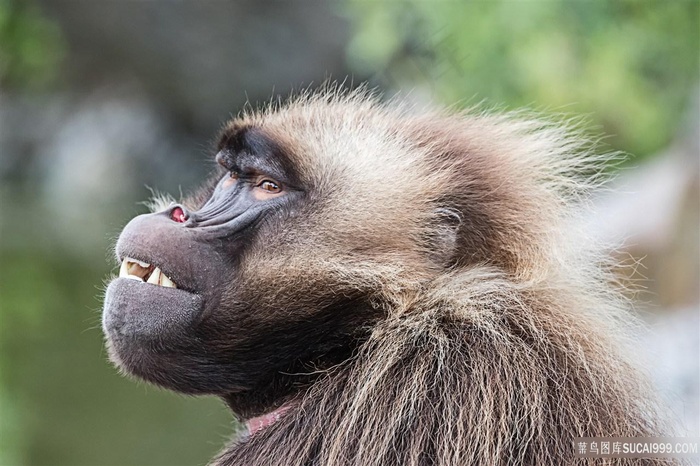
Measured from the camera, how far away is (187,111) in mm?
23312

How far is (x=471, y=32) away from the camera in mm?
6129

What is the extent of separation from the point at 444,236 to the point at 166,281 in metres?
0.82

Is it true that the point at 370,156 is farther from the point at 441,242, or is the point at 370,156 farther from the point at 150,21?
the point at 150,21

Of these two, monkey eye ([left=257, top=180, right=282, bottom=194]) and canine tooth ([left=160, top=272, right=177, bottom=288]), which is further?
monkey eye ([left=257, top=180, right=282, bottom=194])

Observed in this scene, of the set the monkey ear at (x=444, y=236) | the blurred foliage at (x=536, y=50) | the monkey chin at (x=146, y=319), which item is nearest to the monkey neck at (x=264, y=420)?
the monkey chin at (x=146, y=319)

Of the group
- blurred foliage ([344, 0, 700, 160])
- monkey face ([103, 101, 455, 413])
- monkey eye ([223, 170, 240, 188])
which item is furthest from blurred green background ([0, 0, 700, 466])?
monkey face ([103, 101, 455, 413])

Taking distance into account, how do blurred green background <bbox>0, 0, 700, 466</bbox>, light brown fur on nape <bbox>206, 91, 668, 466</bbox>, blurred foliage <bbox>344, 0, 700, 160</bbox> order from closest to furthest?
light brown fur on nape <bbox>206, 91, 668, 466</bbox> → blurred foliage <bbox>344, 0, 700, 160</bbox> → blurred green background <bbox>0, 0, 700, 466</bbox>

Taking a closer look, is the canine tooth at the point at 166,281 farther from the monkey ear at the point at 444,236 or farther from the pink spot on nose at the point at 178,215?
the monkey ear at the point at 444,236

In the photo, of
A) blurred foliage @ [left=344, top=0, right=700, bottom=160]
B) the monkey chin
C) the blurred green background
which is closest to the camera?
the monkey chin

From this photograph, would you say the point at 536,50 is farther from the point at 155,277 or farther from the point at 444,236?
the point at 155,277

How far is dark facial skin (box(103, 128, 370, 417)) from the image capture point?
8.26 ft

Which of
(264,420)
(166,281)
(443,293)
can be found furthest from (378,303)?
(166,281)

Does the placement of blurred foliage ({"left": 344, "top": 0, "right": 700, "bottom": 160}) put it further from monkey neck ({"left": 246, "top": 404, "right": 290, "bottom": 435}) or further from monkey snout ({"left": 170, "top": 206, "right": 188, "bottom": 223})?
monkey neck ({"left": 246, "top": 404, "right": 290, "bottom": 435})

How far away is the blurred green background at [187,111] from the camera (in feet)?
20.4
